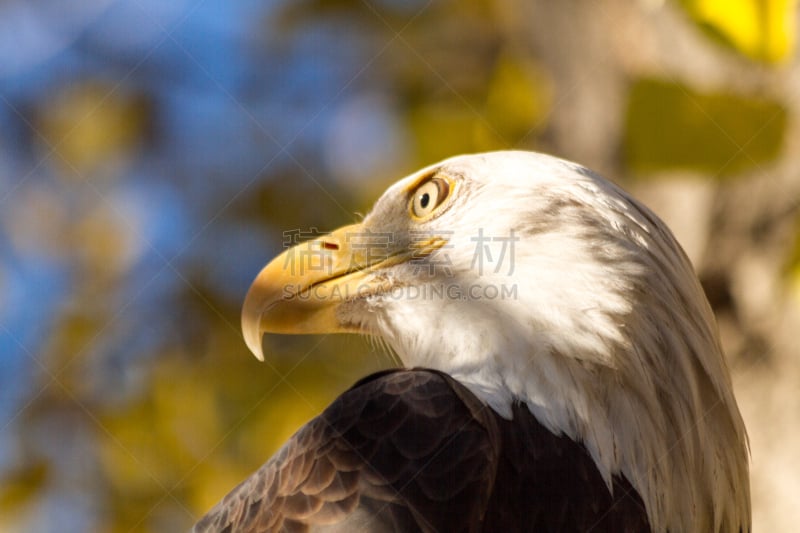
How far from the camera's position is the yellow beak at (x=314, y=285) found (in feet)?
10.4

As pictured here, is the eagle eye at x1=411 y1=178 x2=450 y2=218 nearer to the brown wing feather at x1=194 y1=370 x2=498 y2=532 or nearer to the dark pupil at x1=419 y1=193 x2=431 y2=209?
the dark pupil at x1=419 y1=193 x2=431 y2=209

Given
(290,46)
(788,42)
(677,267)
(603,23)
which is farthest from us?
(290,46)

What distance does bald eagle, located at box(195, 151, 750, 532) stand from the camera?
2354mm

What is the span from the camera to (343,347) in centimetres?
420

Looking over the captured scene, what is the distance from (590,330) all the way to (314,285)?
2.82 feet

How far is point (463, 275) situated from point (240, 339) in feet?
8.68

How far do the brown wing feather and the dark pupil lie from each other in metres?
0.90

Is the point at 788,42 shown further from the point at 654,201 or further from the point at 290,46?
the point at 290,46

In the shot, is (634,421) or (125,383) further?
(125,383)

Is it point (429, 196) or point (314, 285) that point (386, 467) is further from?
point (429, 196)

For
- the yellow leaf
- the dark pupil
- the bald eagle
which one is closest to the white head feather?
the bald eagle

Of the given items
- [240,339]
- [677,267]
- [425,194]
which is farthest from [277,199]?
[677,267]

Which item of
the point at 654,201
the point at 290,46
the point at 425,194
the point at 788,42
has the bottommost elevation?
the point at 654,201

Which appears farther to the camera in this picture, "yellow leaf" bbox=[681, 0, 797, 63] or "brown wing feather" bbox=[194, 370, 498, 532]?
"yellow leaf" bbox=[681, 0, 797, 63]
